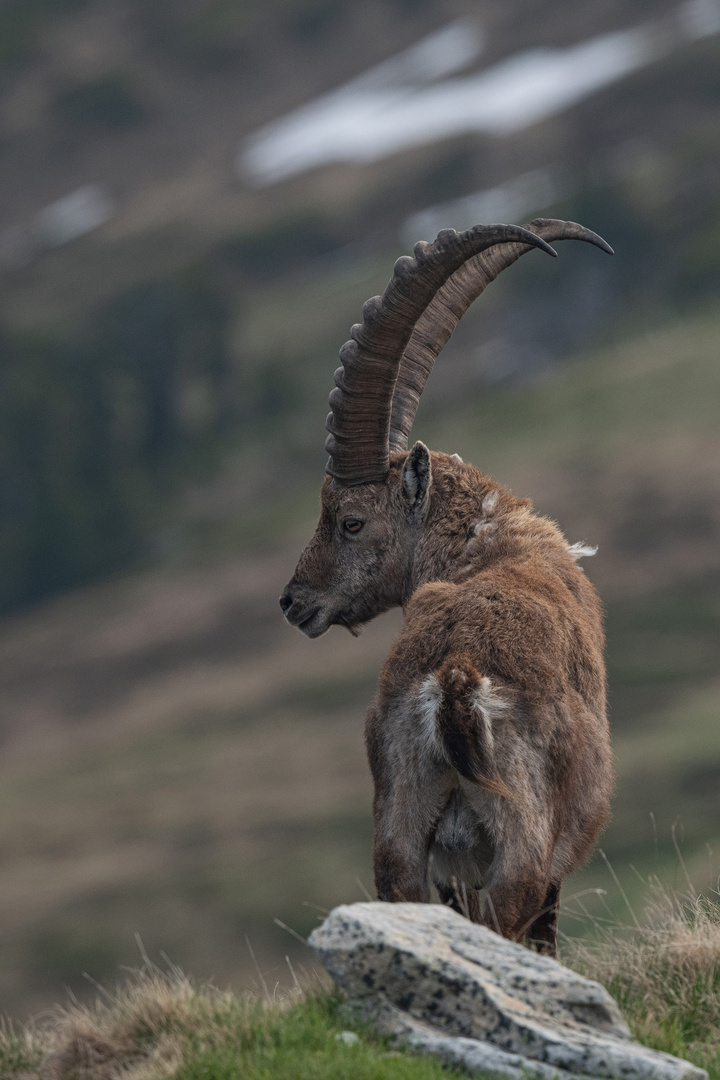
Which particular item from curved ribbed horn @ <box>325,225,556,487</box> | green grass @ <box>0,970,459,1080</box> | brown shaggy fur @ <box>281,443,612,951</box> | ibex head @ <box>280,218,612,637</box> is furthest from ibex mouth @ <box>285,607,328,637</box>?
green grass @ <box>0,970,459,1080</box>

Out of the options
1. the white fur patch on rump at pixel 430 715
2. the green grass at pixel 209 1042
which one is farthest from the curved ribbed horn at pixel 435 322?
the green grass at pixel 209 1042

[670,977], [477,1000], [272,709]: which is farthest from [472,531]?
[272,709]

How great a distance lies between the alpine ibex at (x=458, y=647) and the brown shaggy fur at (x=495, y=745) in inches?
0.4

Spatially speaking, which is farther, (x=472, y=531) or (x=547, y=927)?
(x=472, y=531)

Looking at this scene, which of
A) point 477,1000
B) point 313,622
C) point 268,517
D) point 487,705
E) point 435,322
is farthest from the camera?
Answer: point 268,517

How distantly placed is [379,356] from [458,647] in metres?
3.02

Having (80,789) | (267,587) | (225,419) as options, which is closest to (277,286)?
(225,419)

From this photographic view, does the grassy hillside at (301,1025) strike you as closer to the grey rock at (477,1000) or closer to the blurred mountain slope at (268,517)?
the grey rock at (477,1000)

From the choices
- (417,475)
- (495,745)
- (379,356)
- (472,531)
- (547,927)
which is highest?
(379,356)

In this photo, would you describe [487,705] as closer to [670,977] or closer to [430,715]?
[430,715]

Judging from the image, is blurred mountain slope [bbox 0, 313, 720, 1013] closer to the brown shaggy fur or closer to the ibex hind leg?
the ibex hind leg

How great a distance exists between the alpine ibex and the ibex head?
0.01m

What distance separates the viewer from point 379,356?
9773mm

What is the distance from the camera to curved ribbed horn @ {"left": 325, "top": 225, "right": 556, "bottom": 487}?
9.37 m
